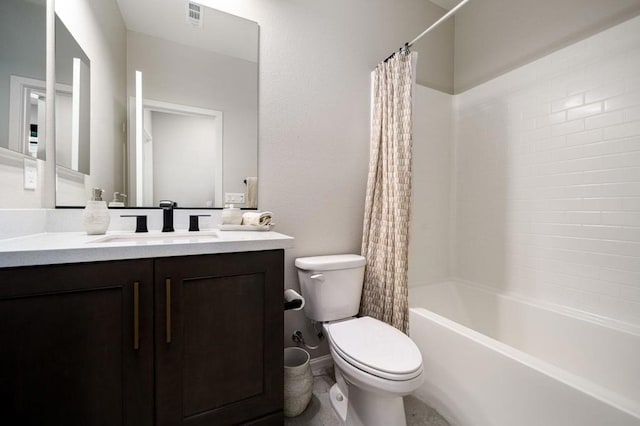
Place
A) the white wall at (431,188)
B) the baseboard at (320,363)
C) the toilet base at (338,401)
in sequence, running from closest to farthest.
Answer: the toilet base at (338,401), the baseboard at (320,363), the white wall at (431,188)

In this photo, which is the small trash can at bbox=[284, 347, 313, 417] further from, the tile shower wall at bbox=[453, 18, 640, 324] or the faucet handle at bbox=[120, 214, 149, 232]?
the tile shower wall at bbox=[453, 18, 640, 324]

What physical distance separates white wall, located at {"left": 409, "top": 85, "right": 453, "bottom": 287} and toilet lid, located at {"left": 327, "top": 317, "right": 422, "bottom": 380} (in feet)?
3.10

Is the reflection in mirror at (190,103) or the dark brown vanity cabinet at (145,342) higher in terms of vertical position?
the reflection in mirror at (190,103)

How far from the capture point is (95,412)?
79cm

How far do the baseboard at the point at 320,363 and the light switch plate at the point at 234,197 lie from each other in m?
1.15

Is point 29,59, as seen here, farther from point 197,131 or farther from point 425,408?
point 425,408

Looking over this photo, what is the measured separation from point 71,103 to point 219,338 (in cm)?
126

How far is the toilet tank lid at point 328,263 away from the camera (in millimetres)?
1460

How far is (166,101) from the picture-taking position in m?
1.36

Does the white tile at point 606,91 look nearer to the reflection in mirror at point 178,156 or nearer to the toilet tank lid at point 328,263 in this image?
the toilet tank lid at point 328,263

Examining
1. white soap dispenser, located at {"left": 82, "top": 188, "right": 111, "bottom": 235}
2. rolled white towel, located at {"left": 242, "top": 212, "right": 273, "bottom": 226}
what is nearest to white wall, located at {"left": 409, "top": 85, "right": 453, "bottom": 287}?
rolled white towel, located at {"left": 242, "top": 212, "right": 273, "bottom": 226}

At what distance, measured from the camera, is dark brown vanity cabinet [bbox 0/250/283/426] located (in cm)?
72

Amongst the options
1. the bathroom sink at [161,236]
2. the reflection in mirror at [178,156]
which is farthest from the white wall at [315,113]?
the bathroom sink at [161,236]

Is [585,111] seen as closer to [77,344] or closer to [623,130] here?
[623,130]
